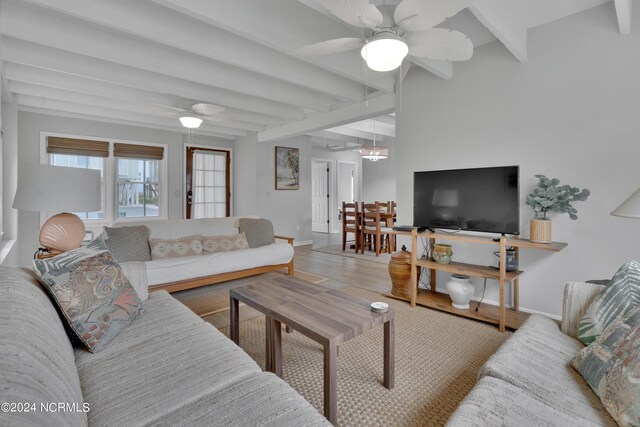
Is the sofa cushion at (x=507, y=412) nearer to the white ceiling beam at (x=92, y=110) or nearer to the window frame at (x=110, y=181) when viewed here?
the window frame at (x=110, y=181)

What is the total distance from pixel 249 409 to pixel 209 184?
19.8ft

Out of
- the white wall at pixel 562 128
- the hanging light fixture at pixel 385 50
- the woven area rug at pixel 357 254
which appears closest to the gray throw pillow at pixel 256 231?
the woven area rug at pixel 357 254

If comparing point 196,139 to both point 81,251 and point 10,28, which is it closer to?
point 10,28

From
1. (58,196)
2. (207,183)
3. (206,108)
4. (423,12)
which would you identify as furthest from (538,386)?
(207,183)

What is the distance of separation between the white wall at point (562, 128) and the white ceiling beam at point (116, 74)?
2.67m

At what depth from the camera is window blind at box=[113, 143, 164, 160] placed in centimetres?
543

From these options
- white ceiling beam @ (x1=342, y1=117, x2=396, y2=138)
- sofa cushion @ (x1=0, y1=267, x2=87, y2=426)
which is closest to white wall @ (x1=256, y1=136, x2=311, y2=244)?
white ceiling beam @ (x1=342, y1=117, x2=396, y2=138)

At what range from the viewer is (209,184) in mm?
6590

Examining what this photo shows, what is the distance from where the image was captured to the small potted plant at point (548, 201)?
255 centimetres

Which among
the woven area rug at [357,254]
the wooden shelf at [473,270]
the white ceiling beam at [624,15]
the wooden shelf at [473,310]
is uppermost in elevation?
the white ceiling beam at [624,15]

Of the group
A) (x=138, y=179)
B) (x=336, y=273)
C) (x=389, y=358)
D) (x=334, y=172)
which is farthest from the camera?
(x=334, y=172)

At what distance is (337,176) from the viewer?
9.09m

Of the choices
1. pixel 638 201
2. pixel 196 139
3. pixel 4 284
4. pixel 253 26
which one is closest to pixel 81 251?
pixel 4 284

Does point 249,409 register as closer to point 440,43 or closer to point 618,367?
point 618,367
